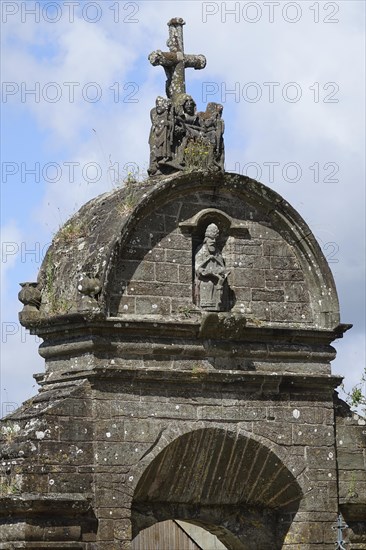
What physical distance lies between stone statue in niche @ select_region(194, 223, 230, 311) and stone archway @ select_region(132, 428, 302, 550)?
52.8 inches

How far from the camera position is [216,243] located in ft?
62.7

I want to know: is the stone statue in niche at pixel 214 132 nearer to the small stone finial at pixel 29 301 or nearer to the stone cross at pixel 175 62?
the stone cross at pixel 175 62

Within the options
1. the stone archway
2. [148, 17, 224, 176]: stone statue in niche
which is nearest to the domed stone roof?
[148, 17, 224, 176]: stone statue in niche

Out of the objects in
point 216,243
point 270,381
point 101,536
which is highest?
point 216,243

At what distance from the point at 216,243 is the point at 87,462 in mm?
2801

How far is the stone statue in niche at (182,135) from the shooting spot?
1905cm

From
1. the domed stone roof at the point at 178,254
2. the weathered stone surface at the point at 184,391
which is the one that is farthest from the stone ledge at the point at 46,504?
the domed stone roof at the point at 178,254

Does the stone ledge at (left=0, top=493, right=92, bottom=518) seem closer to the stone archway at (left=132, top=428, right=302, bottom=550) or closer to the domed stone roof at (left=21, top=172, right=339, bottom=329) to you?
the stone archway at (left=132, top=428, right=302, bottom=550)

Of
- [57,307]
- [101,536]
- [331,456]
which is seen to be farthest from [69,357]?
[331,456]

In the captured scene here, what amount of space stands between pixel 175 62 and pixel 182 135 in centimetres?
97

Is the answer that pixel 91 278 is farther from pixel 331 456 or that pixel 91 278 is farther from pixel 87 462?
pixel 331 456

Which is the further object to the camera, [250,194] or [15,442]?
[250,194]

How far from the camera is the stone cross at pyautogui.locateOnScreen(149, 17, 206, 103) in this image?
19.5 metres

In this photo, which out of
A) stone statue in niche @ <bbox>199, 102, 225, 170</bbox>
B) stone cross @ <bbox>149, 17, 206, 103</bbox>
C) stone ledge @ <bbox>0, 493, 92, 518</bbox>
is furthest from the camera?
stone cross @ <bbox>149, 17, 206, 103</bbox>
